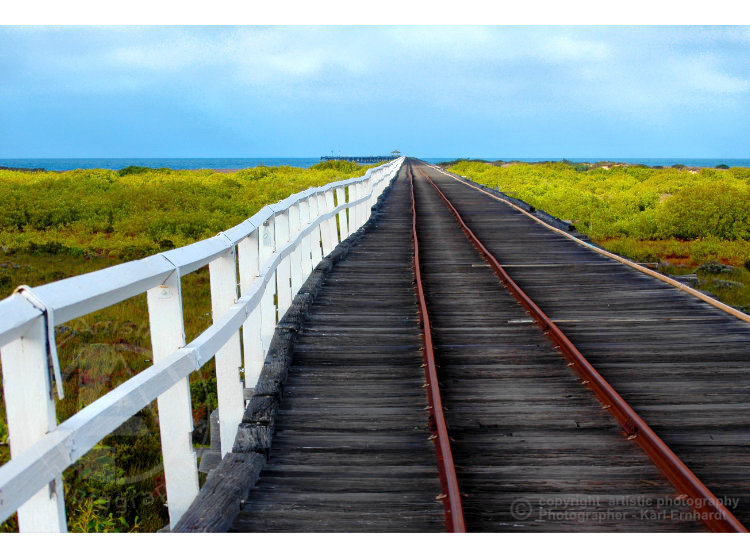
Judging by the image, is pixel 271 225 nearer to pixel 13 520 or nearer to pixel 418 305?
pixel 418 305

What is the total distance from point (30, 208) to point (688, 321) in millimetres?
25513

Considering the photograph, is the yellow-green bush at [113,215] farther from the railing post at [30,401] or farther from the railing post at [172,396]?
the railing post at [30,401]

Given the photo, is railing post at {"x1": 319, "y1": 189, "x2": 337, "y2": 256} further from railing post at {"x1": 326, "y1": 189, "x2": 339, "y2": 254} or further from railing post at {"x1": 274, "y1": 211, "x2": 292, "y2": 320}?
railing post at {"x1": 274, "y1": 211, "x2": 292, "y2": 320}

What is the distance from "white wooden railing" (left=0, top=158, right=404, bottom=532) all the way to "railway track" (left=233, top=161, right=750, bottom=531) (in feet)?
1.83

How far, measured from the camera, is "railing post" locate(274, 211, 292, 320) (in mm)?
7688

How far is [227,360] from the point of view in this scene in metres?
4.58

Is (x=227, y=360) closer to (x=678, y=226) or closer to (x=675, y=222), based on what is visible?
(x=678, y=226)

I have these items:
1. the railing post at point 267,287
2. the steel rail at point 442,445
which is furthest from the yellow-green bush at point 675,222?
the railing post at point 267,287

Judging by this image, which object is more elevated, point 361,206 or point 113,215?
point 361,206

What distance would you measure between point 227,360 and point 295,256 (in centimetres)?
438

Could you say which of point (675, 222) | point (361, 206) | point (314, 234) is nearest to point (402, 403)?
point (314, 234)

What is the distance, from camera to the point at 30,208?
26.9 metres

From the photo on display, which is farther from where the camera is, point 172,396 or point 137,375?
point 172,396

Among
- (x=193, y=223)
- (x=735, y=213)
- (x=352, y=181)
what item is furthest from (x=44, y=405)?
(x=735, y=213)
